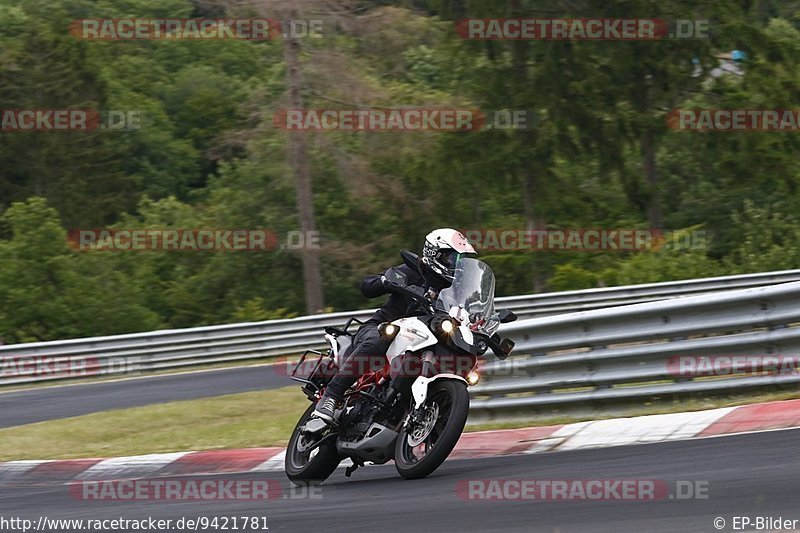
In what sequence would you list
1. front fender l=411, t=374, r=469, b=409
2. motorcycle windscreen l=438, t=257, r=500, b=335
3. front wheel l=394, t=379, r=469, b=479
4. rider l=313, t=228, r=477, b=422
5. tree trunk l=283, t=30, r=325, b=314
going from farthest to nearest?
tree trunk l=283, t=30, r=325, b=314 < rider l=313, t=228, r=477, b=422 < motorcycle windscreen l=438, t=257, r=500, b=335 < front fender l=411, t=374, r=469, b=409 < front wheel l=394, t=379, r=469, b=479

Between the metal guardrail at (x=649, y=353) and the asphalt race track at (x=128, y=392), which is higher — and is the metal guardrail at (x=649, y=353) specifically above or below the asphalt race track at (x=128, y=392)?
above

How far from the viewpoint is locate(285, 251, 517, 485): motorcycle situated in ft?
25.7

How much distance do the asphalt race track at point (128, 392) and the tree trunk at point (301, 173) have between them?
10.5 meters

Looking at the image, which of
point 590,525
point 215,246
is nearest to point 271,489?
point 590,525

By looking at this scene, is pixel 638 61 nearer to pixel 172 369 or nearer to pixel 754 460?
pixel 172 369

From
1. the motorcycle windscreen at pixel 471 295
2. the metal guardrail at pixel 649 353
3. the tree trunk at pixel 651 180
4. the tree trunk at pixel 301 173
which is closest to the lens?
the motorcycle windscreen at pixel 471 295

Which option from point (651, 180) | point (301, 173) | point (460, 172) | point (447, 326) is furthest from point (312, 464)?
point (651, 180)

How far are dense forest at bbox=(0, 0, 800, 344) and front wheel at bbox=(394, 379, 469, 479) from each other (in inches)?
798

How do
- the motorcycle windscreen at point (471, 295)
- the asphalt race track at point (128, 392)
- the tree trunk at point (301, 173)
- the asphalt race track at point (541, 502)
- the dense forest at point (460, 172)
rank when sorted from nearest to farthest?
1. the asphalt race track at point (541, 502)
2. the motorcycle windscreen at point (471, 295)
3. the asphalt race track at point (128, 392)
4. the tree trunk at point (301, 173)
5. the dense forest at point (460, 172)

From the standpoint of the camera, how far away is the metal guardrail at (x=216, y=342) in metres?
21.6

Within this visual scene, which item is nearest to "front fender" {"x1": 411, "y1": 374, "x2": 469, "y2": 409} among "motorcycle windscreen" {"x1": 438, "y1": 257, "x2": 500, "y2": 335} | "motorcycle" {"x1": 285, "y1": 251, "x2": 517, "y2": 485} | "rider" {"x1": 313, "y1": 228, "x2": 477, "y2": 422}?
"motorcycle" {"x1": 285, "y1": 251, "x2": 517, "y2": 485}

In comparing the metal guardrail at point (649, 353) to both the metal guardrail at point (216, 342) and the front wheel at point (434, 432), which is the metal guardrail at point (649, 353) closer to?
the front wheel at point (434, 432)

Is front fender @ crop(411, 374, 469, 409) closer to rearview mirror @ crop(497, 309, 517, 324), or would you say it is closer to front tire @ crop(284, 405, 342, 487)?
rearview mirror @ crop(497, 309, 517, 324)

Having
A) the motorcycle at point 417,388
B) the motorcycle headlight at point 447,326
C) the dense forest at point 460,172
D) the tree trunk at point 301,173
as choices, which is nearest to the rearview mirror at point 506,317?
the motorcycle at point 417,388
